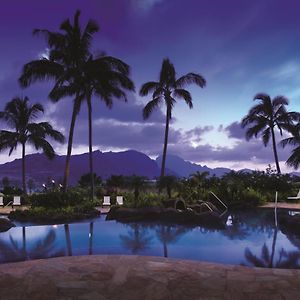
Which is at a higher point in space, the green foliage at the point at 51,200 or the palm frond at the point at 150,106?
the palm frond at the point at 150,106

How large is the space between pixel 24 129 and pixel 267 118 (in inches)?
782

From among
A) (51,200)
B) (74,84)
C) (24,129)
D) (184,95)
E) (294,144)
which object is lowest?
(51,200)

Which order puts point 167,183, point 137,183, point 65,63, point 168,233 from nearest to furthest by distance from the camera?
point 168,233 → point 137,183 → point 167,183 → point 65,63

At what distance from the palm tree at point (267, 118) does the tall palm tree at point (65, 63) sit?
16.9 metres

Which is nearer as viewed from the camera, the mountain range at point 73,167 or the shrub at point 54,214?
the shrub at point 54,214

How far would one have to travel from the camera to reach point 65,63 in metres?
22.5

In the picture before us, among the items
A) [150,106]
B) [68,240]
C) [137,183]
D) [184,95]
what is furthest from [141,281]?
[184,95]

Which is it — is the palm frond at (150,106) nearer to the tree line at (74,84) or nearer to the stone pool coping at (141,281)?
the tree line at (74,84)

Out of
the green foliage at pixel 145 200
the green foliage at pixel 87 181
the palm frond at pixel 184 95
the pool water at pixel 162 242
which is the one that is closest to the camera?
the pool water at pixel 162 242

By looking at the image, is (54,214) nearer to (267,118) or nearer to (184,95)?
(184,95)

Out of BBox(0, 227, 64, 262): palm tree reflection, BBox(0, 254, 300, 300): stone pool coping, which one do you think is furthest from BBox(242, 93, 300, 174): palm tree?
BBox(0, 254, 300, 300): stone pool coping

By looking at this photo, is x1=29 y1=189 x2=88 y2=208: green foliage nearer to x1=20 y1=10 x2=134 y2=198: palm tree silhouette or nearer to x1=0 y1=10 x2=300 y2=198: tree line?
x1=0 y1=10 x2=300 y2=198: tree line

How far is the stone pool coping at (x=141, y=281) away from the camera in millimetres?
→ 6051

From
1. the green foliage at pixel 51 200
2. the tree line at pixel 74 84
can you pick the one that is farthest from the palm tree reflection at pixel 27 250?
the tree line at pixel 74 84
